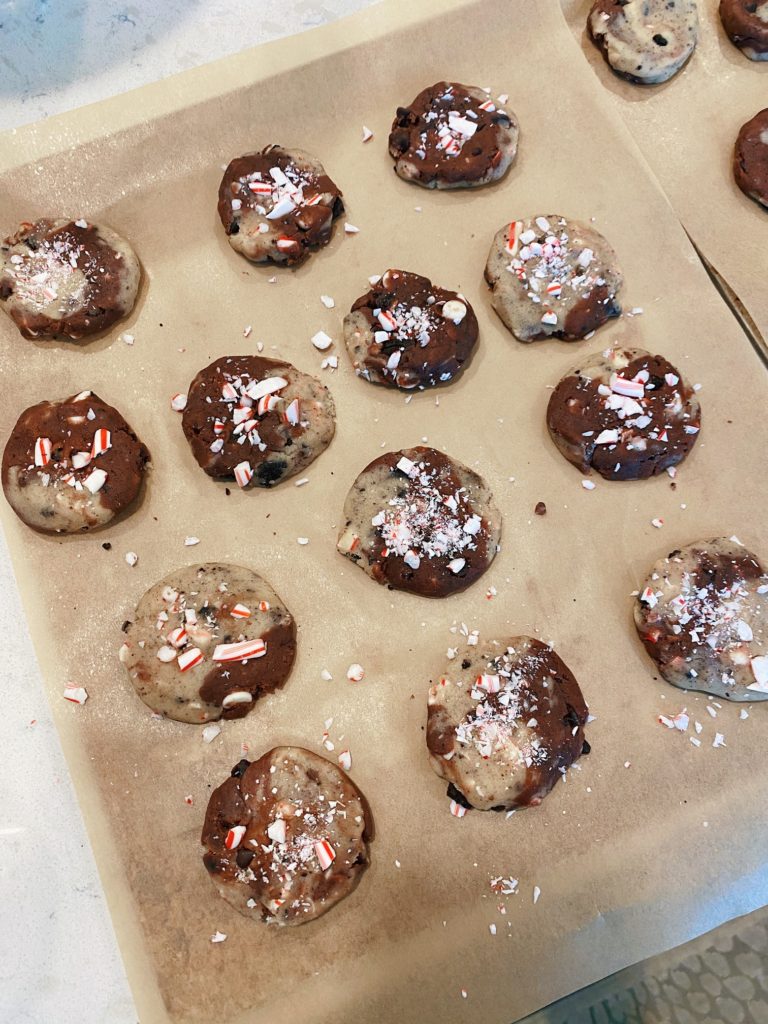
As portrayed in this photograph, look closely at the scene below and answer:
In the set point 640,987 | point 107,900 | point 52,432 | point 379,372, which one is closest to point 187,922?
point 107,900

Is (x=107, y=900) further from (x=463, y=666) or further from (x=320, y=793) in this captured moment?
(x=463, y=666)

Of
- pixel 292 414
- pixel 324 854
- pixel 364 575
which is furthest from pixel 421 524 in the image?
pixel 324 854

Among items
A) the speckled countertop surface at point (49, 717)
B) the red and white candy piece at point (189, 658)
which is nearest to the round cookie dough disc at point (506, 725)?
the red and white candy piece at point (189, 658)

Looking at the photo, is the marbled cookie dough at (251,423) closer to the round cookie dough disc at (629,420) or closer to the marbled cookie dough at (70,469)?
the marbled cookie dough at (70,469)

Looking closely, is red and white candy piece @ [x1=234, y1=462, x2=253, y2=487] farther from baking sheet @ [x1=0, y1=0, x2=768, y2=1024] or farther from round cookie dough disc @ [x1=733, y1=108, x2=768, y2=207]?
round cookie dough disc @ [x1=733, y1=108, x2=768, y2=207]

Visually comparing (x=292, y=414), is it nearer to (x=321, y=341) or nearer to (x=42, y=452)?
(x=321, y=341)

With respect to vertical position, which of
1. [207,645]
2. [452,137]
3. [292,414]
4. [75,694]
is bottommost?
[75,694]
